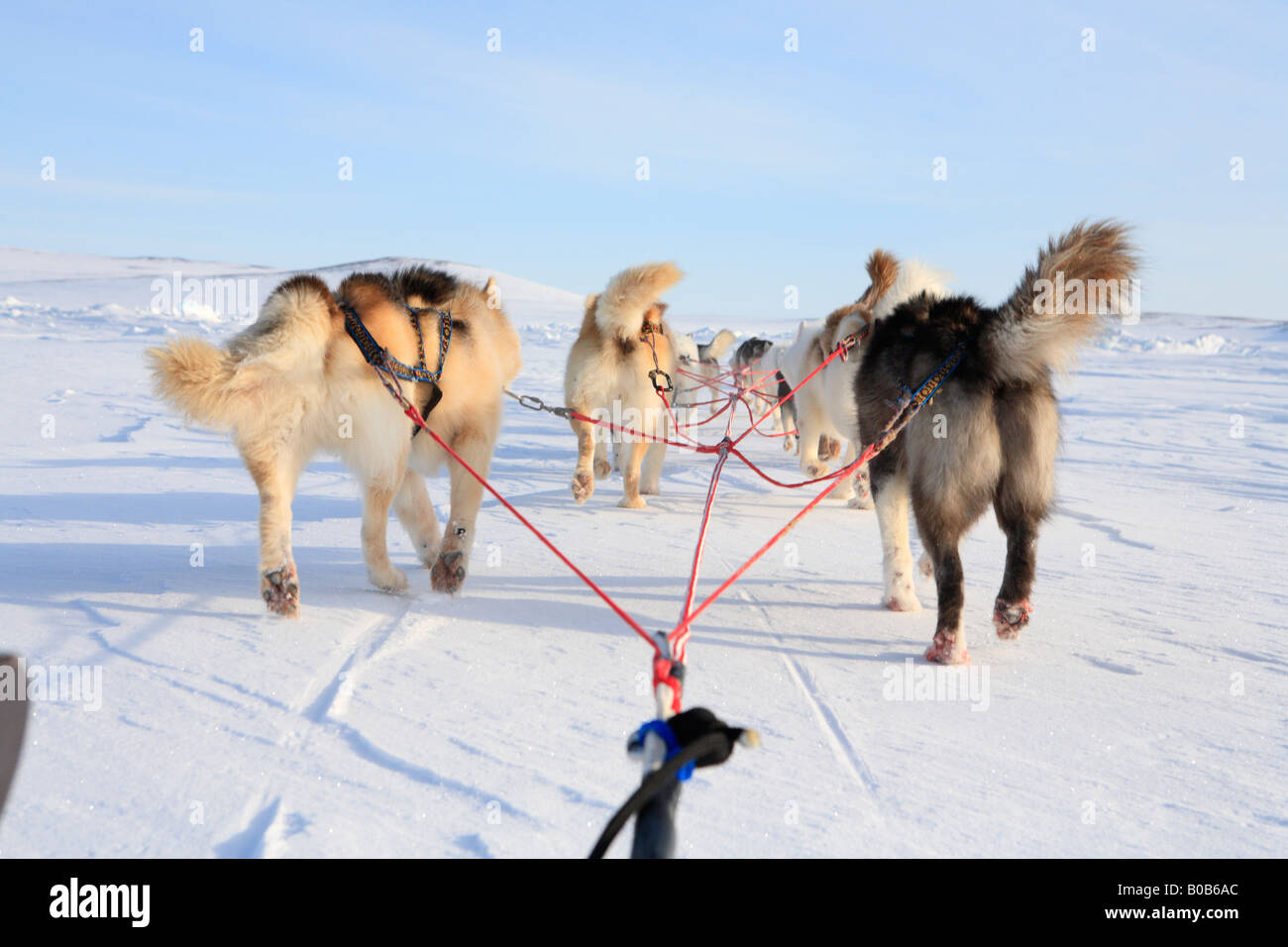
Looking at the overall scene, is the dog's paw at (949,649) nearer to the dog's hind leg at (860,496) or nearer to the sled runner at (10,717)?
the sled runner at (10,717)

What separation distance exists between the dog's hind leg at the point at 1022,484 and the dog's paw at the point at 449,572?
7.89 ft

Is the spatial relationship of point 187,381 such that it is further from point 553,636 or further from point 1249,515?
point 1249,515

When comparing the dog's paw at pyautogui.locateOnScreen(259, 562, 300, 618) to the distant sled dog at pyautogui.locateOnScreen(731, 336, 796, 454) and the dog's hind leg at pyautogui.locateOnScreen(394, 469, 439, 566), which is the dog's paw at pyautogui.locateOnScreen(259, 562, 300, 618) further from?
the distant sled dog at pyautogui.locateOnScreen(731, 336, 796, 454)

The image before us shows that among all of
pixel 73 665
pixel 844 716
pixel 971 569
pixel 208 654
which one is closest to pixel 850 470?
pixel 844 716

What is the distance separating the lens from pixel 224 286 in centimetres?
5578

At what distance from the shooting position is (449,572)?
4.52 metres

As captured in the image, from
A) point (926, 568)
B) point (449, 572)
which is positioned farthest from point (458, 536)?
point (926, 568)

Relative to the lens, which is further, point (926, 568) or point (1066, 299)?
point (926, 568)

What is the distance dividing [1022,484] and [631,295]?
12.3ft

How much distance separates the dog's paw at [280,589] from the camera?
149 inches

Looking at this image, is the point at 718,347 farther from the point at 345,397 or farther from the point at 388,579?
the point at 345,397

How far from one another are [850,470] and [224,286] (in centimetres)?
5863

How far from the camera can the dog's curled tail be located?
11.5 ft

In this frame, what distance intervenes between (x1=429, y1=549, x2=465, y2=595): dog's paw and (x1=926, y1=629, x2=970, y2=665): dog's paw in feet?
7.18
